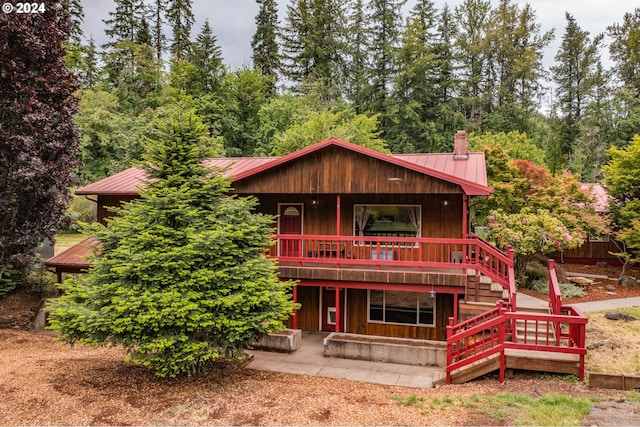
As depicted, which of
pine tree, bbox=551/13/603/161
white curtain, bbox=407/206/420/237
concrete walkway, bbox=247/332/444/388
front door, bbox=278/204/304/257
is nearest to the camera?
concrete walkway, bbox=247/332/444/388

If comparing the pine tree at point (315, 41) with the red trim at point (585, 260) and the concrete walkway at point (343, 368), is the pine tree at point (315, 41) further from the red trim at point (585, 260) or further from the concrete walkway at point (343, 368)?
the concrete walkway at point (343, 368)

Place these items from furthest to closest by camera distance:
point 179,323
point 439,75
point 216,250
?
point 439,75, point 216,250, point 179,323

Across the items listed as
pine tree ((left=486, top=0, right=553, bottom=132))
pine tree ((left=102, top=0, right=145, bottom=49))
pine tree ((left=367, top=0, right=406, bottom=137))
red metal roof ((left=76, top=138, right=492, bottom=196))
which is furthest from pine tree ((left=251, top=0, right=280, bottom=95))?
red metal roof ((left=76, top=138, right=492, bottom=196))

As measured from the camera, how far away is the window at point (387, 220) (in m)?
13.1

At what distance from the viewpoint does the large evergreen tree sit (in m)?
7.68

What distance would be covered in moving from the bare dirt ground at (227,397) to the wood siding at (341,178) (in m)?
5.28

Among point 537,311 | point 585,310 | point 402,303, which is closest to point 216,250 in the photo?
point 402,303

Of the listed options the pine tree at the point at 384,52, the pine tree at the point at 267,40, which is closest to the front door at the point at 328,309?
the pine tree at the point at 384,52

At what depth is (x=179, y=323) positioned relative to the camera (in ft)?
24.9

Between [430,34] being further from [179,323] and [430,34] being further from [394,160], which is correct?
[179,323]

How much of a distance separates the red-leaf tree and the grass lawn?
427 inches

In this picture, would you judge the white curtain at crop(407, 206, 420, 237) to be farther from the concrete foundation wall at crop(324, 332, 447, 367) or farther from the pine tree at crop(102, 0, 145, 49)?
the pine tree at crop(102, 0, 145, 49)

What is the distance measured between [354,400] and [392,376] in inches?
78.2

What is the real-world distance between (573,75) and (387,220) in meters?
36.9
